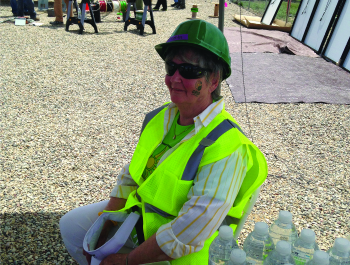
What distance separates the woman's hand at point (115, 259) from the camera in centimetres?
174

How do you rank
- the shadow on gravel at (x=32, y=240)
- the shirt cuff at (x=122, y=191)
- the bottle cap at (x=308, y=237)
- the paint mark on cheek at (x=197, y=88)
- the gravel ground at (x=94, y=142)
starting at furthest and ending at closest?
the gravel ground at (x=94, y=142) → the shadow on gravel at (x=32, y=240) → the shirt cuff at (x=122, y=191) → the paint mark on cheek at (x=197, y=88) → the bottle cap at (x=308, y=237)

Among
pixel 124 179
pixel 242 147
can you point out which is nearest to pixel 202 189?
pixel 242 147

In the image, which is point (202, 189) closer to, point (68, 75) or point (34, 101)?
point (34, 101)

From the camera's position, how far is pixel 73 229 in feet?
7.04

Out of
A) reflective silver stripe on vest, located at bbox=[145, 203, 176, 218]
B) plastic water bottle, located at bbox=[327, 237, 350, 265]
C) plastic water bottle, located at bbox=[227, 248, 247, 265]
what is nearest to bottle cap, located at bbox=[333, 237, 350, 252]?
plastic water bottle, located at bbox=[327, 237, 350, 265]

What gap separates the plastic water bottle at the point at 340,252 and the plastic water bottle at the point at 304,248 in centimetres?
9

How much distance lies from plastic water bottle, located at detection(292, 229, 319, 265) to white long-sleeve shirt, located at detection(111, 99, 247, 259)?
35 centimetres

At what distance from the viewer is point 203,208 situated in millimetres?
1611

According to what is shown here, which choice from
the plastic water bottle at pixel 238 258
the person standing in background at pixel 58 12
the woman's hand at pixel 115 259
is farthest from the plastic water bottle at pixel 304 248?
the person standing in background at pixel 58 12

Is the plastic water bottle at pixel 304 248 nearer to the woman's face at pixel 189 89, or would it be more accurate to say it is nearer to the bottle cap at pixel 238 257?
the bottle cap at pixel 238 257

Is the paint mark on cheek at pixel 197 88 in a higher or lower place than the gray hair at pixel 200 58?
lower

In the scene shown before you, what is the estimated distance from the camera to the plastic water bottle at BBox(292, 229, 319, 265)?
1.54 metres

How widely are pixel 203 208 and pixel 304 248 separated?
493 mm

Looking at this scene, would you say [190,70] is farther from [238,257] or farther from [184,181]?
[238,257]
